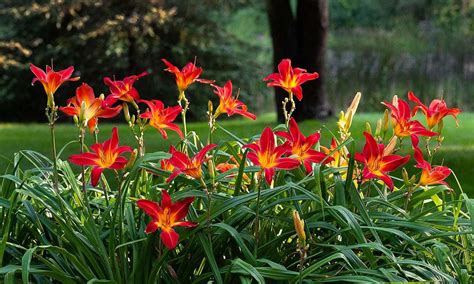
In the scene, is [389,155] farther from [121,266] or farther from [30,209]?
[30,209]

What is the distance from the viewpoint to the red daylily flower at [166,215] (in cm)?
187

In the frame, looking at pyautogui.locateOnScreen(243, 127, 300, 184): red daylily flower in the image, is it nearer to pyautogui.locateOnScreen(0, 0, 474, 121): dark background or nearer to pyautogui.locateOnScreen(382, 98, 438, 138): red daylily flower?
pyautogui.locateOnScreen(382, 98, 438, 138): red daylily flower

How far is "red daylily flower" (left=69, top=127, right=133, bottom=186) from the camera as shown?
195cm

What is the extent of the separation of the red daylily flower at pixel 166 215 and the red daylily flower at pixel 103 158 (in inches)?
4.9

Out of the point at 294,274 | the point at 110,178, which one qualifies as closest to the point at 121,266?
the point at 294,274

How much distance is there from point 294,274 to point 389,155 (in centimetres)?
40

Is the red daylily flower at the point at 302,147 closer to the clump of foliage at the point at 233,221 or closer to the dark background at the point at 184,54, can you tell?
the clump of foliage at the point at 233,221

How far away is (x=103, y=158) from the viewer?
6.59 feet

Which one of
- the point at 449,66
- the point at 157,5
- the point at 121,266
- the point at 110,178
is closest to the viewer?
the point at 121,266

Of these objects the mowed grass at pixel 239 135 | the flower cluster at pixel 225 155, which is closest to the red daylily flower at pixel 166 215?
the flower cluster at pixel 225 155

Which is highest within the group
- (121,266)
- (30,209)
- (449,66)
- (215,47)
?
(30,209)

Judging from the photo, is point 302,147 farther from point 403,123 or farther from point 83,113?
point 83,113

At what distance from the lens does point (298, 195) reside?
2.16 meters

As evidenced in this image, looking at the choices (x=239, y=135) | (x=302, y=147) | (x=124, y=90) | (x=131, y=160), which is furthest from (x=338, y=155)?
(x=239, y=135)
